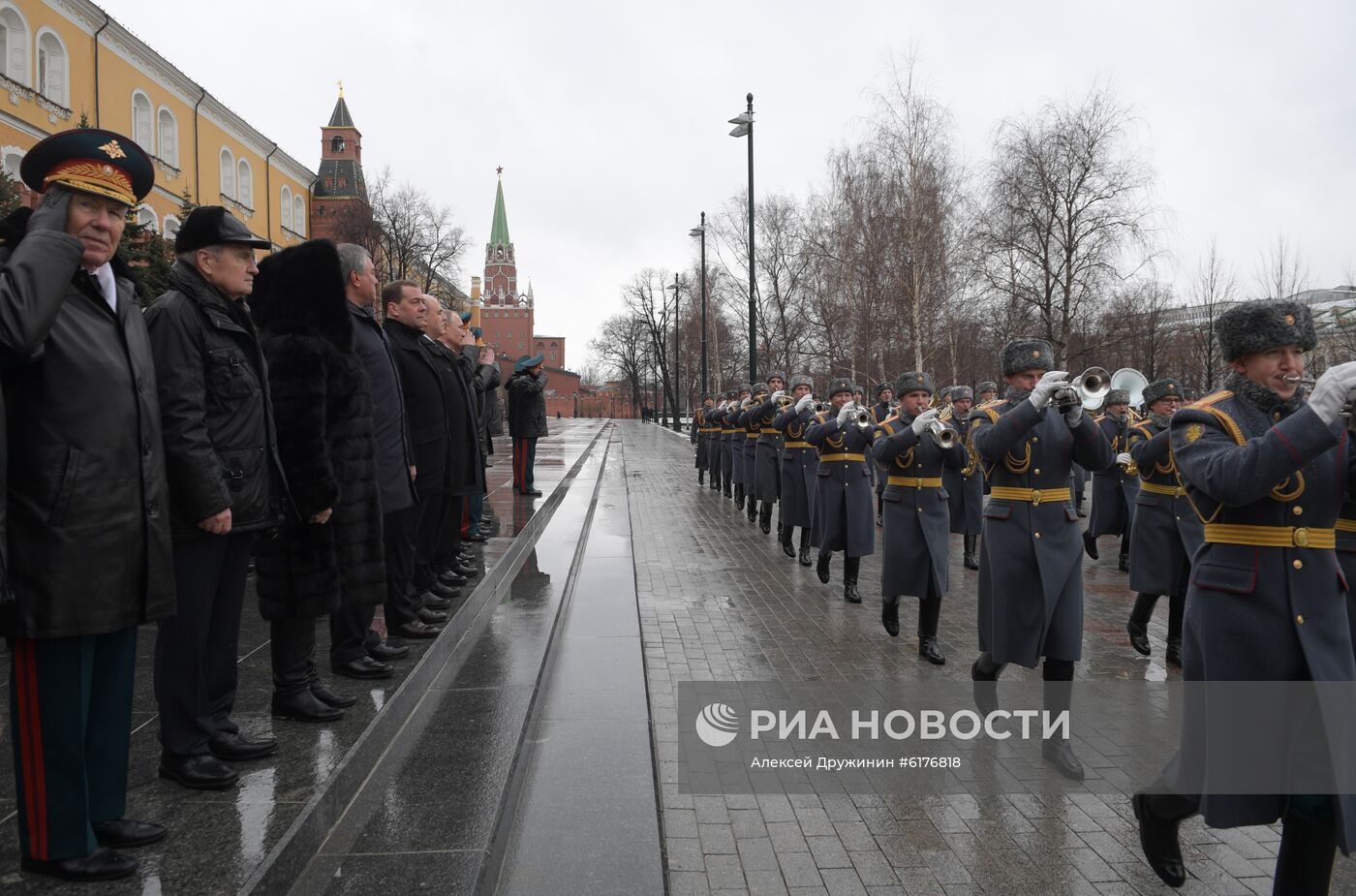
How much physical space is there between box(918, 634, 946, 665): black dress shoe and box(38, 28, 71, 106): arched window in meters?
38.9

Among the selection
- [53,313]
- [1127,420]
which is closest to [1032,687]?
[53,313]

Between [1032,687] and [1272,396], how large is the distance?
3.03 meters

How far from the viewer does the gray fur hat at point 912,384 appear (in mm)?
6480

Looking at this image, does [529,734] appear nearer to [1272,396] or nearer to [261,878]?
[261,878]

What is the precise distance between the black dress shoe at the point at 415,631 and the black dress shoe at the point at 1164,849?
3.88 m

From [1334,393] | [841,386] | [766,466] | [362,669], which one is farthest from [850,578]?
[1334,393]

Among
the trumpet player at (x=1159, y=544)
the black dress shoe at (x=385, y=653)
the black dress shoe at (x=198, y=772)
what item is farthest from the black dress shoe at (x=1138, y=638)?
the black dress shoe at (x=198, y=772)

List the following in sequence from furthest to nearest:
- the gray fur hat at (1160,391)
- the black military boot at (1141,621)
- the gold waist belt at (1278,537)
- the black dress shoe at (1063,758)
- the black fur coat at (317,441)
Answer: the gray fur hat at (1160,391), the black military boot at (1141,621), the black dress shoe at (1063,758), the black fur coat at (317,441), the gold waist belt at (1278,537)

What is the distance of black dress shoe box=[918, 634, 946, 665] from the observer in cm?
603

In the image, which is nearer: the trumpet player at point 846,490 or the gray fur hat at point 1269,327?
the gray fur hat at point 1269,327

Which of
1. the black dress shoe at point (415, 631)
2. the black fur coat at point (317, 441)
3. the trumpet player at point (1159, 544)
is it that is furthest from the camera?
the trumpet player at point (1159, 544)

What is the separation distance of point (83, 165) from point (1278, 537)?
402 cm

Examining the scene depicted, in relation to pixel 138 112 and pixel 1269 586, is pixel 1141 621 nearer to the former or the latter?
pixel 1269 586

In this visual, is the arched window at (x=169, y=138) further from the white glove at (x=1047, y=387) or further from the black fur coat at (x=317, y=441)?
the white glove at (x=1047, y=387)
